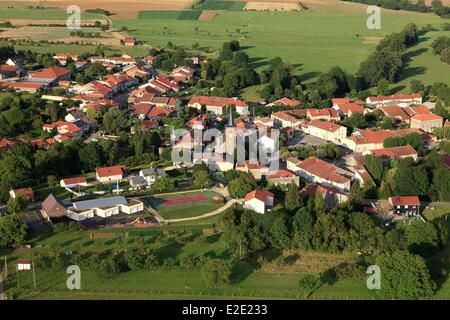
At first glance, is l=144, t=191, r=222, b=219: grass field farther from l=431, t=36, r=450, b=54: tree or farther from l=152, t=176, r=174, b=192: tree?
l=431, t=36, r=450, b=54: tree

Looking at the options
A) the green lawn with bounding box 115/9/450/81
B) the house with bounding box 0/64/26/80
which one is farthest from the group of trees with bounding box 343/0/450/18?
the house with bounding box 0/64/26/80

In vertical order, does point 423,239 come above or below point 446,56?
below

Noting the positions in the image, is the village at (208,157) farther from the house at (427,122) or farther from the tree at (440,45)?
the tree at (440,45)

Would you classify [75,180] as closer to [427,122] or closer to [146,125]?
[146,125]

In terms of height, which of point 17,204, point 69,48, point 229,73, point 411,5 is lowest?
point 17,204

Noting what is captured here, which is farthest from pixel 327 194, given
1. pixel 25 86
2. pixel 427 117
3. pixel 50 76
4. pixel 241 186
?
pixel 50 76

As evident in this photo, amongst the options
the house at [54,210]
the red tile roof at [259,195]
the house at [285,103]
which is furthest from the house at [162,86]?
the house at [54,210]
